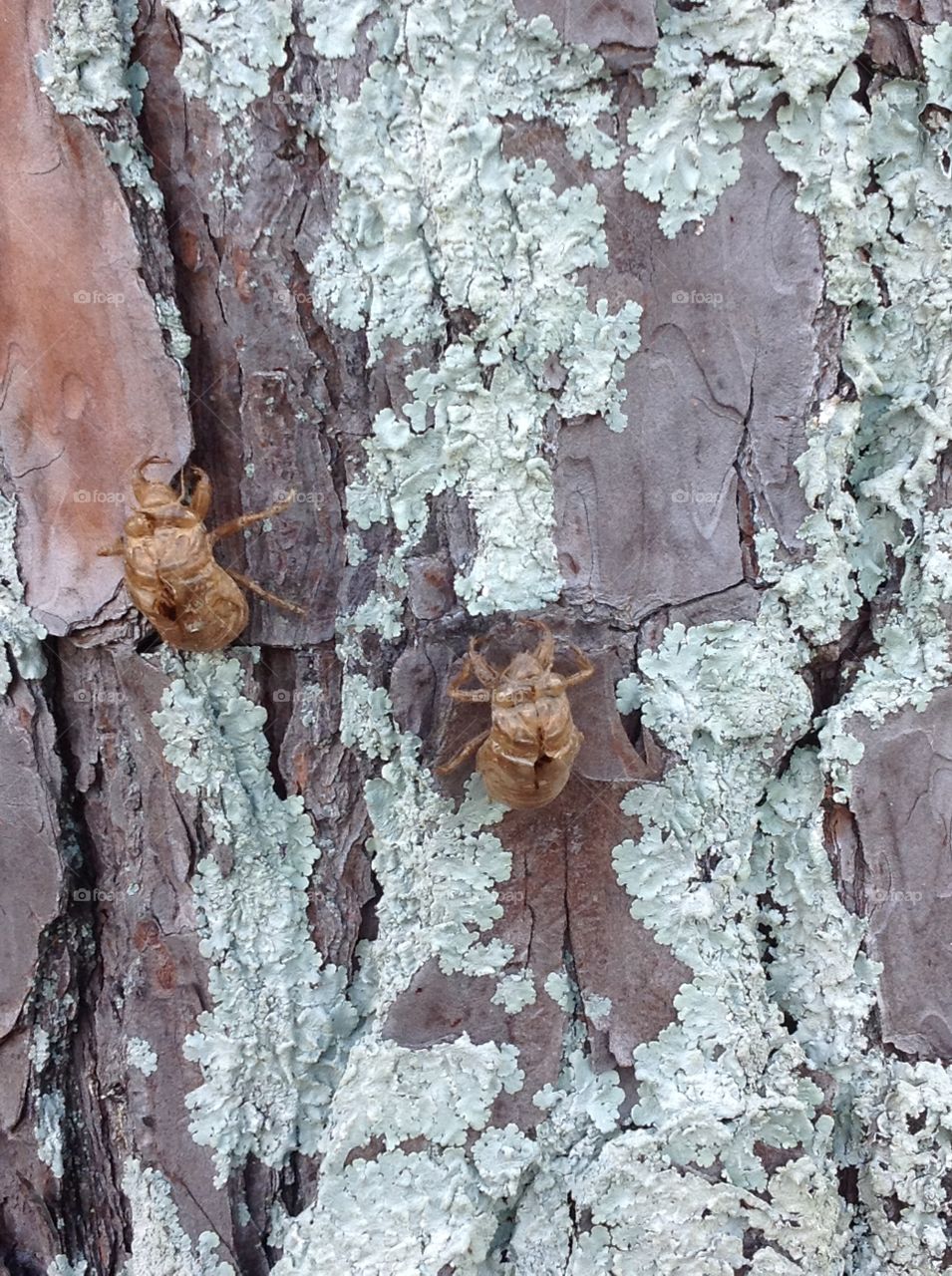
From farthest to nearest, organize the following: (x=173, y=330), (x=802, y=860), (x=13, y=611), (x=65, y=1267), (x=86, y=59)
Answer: (x=65, y=1267) < (x=802, y=860) < (x=13, y=611) < (x=173, y=330) < (x=86, y=59)

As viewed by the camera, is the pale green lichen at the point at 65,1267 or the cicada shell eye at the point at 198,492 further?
the pale green lichen at the point at 65,1267

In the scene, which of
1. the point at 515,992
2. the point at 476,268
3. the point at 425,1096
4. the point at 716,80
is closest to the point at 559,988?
the point at 515,992

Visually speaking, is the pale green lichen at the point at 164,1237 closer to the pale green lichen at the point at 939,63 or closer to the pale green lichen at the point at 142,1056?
the pale green lichen at the point at 142,1056

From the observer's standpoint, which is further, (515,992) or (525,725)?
(515,992)

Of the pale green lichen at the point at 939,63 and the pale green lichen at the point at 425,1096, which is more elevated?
the pale green lichen at the point at 939,63

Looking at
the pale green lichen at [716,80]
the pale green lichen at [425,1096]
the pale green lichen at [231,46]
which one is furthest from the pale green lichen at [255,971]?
the pale green lichen at [716,80]

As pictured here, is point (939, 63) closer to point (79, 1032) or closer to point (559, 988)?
point (559, 988)
